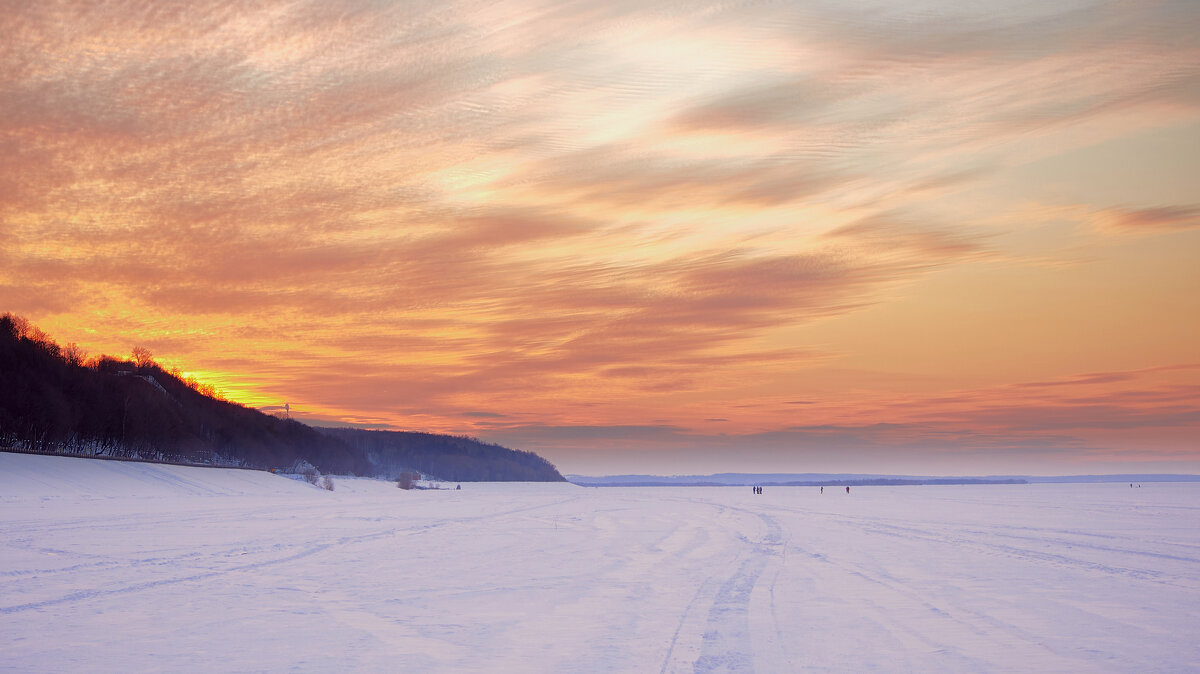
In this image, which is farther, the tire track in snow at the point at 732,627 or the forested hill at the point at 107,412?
the forested hill at the point at 107,412

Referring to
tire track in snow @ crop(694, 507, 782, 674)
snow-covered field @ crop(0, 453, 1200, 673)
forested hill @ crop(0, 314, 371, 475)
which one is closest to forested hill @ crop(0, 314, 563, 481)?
forested hill @ crop(0, 314, 371, 475)

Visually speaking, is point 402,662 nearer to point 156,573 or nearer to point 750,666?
point 750,666

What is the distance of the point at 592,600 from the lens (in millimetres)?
13258

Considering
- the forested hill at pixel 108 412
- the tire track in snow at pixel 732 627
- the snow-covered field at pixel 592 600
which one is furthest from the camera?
the forested hill at pixel 108 412

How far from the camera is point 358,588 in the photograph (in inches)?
570

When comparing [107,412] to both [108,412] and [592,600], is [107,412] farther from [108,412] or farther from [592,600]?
[592,600]

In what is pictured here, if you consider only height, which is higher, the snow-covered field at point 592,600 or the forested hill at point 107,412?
the forested hill at point 107,412

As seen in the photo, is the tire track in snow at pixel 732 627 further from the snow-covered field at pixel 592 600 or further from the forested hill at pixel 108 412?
the forested hill at pixel 108 412

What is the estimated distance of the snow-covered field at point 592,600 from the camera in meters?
9.18

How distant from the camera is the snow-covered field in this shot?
918cm

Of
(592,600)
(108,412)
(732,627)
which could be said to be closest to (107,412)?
(108,412)

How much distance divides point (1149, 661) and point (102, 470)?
201 ft

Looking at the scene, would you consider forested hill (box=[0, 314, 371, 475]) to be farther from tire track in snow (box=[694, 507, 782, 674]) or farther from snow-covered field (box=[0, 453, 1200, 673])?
tire track in snow (box=[694, 507, 782, 674])

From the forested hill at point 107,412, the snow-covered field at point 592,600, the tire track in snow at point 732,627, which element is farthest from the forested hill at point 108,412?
the tire track in snow at point 732,627
